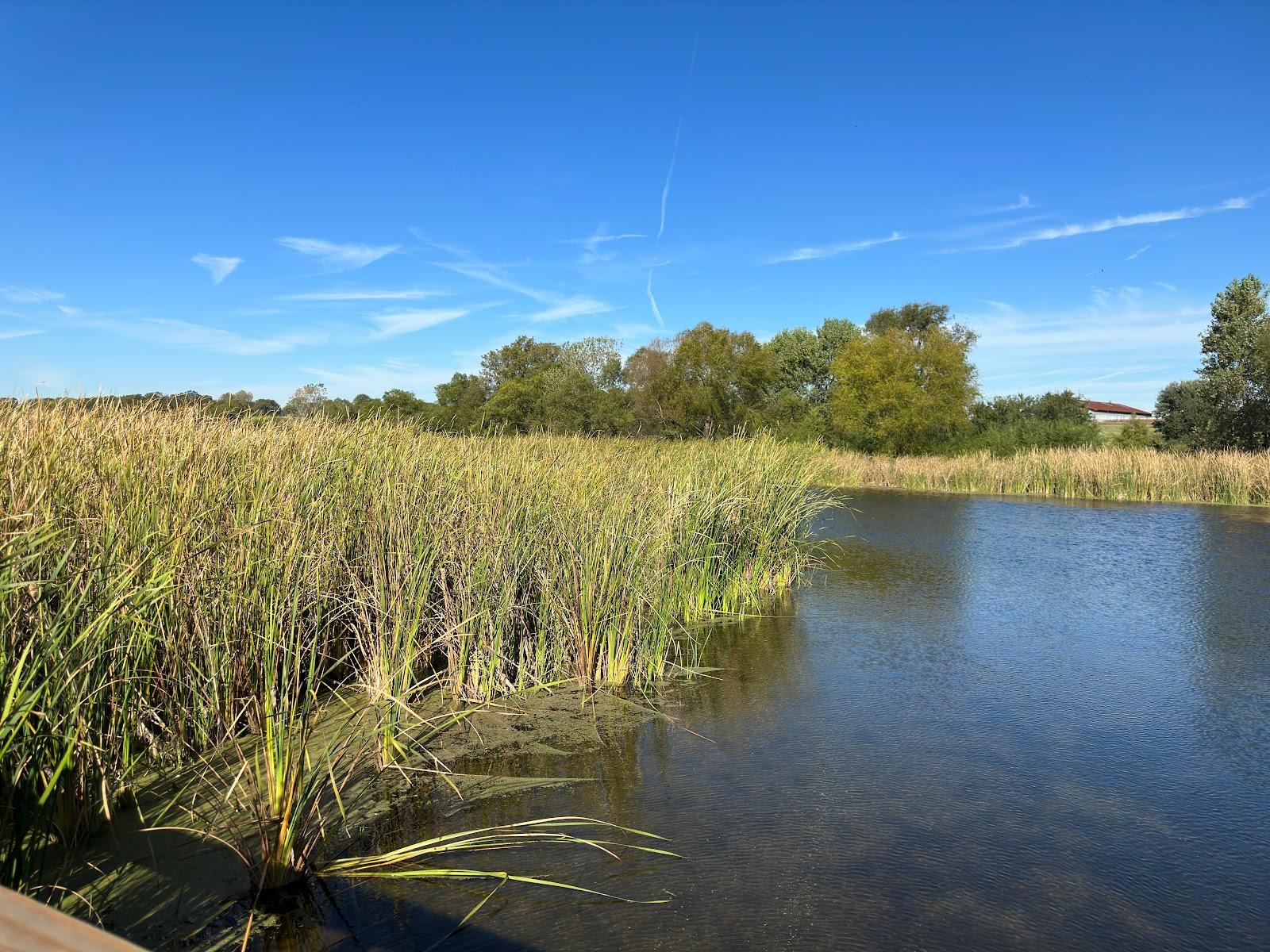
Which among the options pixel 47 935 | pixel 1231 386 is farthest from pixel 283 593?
pixel 1231 386

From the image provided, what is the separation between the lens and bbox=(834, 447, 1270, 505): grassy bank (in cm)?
1827

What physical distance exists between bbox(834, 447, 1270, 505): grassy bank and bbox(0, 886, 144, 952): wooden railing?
22.1 m

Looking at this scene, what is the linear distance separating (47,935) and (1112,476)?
74.2 feet

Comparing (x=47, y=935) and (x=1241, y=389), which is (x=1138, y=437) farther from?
(x=47, y=935)

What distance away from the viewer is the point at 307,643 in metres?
4.57

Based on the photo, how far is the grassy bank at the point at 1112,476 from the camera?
18.3m

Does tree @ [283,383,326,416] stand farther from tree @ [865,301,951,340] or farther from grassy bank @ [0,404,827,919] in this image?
tree @ [865,301,951,340]

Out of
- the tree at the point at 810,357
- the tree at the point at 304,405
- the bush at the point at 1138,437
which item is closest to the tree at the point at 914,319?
the tree at the point at 810,357

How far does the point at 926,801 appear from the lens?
12.3 ft

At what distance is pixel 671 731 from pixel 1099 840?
2114 millimetres

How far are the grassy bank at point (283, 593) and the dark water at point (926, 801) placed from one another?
26.7 inches

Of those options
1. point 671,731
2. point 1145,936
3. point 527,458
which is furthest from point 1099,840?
point 527,458

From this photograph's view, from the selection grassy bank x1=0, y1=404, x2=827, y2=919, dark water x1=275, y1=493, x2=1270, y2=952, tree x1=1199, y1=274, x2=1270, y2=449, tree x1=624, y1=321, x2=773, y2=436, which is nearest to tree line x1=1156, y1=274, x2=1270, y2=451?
tree x1=1199, y1=274, x2=1270, y2=449

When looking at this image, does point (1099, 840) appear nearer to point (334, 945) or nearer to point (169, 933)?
point (334, 945)
